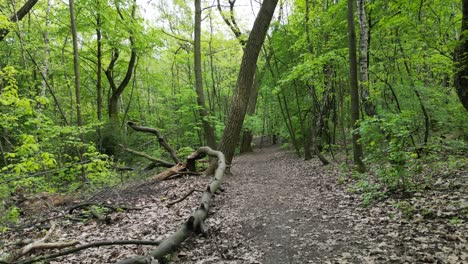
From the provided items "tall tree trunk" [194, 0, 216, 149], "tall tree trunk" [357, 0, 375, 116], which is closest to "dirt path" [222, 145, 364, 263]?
"tall tree trunk" [357, 0, 375, 116]

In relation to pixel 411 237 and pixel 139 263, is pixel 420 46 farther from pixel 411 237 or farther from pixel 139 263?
pixel 139 263

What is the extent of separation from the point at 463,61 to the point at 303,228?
3779 millimetres

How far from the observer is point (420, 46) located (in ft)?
24.9

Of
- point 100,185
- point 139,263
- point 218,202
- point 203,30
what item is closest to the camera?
point 139,263

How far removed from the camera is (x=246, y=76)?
29.3ft

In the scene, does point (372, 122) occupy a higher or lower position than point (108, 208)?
higher

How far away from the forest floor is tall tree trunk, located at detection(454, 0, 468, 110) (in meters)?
1.71

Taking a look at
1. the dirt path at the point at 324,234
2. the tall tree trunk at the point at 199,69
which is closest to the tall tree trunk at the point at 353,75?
the dirt path at the point at 324,234

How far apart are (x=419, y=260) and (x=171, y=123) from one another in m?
20.3

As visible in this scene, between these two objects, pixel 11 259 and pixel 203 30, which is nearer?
pixel 11 259

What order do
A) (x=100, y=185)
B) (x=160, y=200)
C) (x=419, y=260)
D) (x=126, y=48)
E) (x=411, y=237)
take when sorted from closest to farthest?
(x=419, y=260) → (x=411, y=237) → (x=160, y=200) → (x=100, y=185) → (x=126, y=48)

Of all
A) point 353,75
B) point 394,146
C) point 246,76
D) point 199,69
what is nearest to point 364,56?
point 353,75

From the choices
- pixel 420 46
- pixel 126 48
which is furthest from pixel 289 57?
pixel 126 48

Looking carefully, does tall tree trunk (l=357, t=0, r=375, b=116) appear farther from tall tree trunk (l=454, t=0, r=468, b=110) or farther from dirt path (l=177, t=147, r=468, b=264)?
tall tree trunk (l=454, t=0, r=468, b=110)
